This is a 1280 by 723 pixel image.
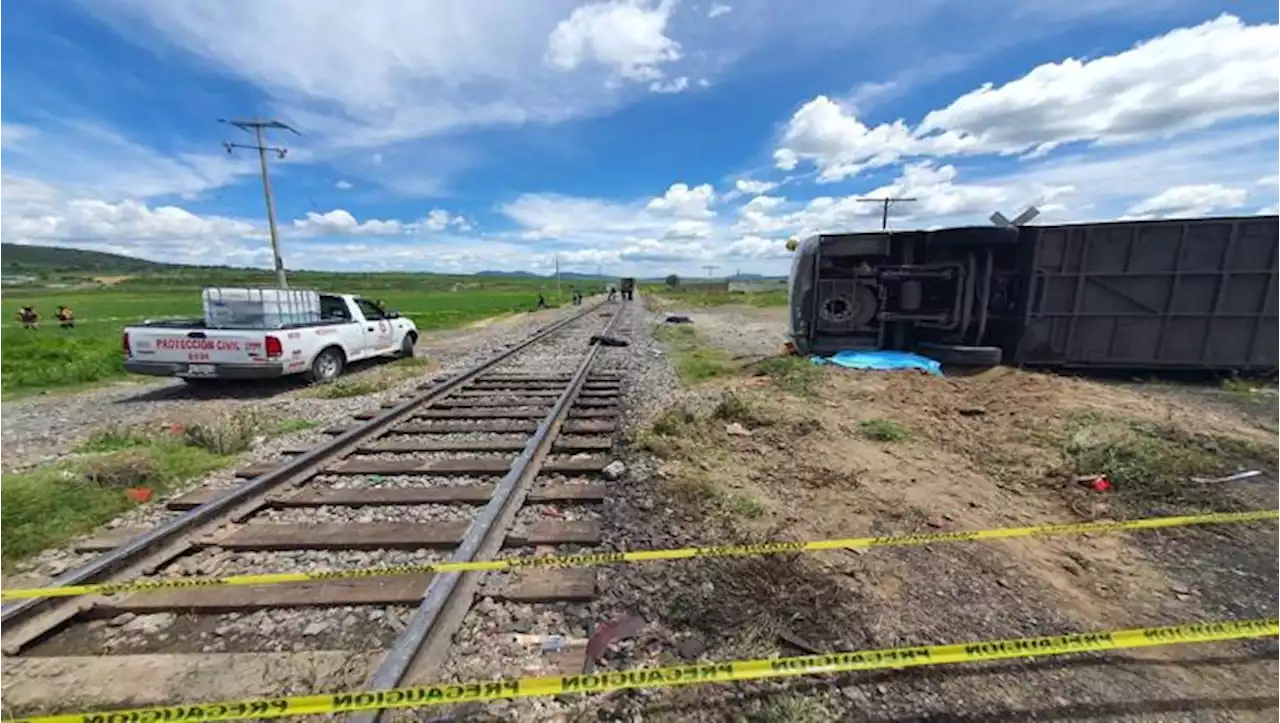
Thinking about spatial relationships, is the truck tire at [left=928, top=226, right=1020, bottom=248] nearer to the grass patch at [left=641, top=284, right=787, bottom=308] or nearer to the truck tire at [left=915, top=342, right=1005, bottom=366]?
the truck tire at [left=915, top=342, right=1005, bottom=366]

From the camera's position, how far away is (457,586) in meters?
2.99

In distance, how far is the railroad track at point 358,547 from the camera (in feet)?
8.87

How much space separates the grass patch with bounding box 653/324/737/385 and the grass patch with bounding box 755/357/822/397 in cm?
94

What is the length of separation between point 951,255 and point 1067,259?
5.98 feet

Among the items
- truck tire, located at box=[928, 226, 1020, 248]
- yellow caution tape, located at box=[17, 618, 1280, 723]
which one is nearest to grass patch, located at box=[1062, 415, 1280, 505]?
yellow caution tape, located at box=[17, 618, 1280, 723]

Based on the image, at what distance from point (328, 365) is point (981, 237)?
12500 millimetres

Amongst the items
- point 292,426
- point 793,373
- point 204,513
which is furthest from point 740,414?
point 292,426

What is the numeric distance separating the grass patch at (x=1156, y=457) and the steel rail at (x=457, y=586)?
5058 mm

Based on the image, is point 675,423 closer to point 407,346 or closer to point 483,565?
point 483,565

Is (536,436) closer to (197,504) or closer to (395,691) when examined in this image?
(197,504)

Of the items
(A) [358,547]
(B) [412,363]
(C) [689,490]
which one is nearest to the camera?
(A) [358,547]

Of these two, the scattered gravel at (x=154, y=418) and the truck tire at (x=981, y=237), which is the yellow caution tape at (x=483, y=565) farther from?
the truck tire at (x=981, y=237)

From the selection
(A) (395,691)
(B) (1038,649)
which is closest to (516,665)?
(A) (395,691)

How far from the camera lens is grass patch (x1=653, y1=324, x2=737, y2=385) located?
36.1ft
